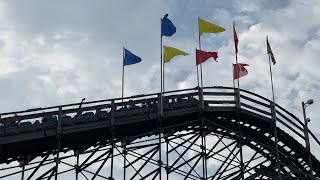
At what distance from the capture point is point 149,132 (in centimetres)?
3003

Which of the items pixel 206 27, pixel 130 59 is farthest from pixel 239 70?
pixel 130 59

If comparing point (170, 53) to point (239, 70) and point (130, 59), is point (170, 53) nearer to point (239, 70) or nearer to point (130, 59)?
point (130, 59)

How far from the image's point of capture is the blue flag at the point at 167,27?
3503cm

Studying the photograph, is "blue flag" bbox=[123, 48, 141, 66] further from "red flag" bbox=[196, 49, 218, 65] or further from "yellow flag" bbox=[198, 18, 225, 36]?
"yellow flag" bbox=[198, 18, 225, 36]

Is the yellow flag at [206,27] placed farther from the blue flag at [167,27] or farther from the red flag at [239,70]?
the red flag at [239,70]

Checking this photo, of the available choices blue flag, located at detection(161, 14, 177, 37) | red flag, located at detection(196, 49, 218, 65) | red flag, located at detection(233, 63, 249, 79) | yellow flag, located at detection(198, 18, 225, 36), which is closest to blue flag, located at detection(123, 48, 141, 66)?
blue flag, located at detection(161, 14, 177, 37)

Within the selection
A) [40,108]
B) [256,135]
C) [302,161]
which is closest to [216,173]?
[256,135]

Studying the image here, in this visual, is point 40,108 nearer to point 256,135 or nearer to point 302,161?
point 256,135

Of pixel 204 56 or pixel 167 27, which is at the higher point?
pixel 167 27

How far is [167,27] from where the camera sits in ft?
115

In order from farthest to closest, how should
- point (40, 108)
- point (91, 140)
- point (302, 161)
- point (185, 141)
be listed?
point (302, 161)
point (185, 141)
point (91, 140)
point (40, 108)

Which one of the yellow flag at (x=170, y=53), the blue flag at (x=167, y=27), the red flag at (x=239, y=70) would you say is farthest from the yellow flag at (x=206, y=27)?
the yellow flag at (x=170, y=53)

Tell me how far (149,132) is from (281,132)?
7.91 m

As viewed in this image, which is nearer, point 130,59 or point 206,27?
point 130,59
